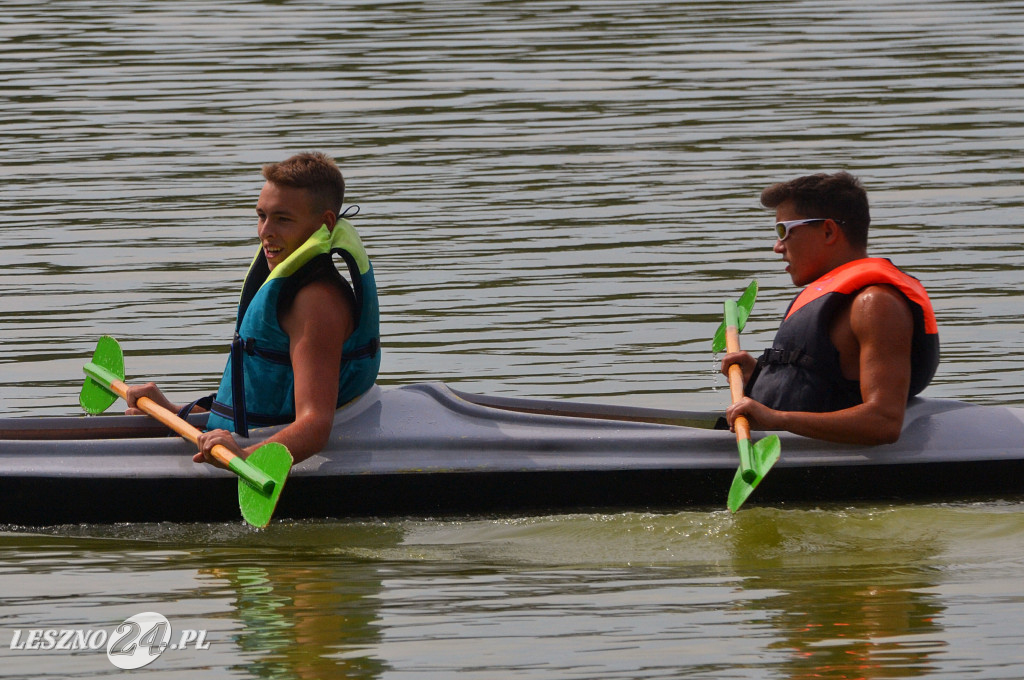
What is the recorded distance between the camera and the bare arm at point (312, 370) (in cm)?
523

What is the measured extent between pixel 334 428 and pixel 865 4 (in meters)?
16.8

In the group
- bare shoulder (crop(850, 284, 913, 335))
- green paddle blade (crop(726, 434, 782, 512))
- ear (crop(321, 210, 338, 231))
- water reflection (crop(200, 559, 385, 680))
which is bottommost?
water reflection (crop(200, 559, 385, 680))

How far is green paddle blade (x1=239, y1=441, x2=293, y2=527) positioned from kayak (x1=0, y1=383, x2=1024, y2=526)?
0.34 meters

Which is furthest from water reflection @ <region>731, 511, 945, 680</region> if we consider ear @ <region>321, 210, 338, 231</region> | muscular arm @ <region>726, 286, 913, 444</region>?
ear @ <region>321, 210, 338, 231</region>

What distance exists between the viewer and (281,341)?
5.39m

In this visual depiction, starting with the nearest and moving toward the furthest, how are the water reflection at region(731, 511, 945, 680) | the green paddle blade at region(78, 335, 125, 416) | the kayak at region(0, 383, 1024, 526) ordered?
1. the water reflection at region(731, 511, 945, 680)
2. the kayak at region(0, 383, 1024, 526)
3. the green paddle blade at region(78, 335, 125, 416)

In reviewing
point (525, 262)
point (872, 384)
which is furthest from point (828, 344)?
point (525, 262)

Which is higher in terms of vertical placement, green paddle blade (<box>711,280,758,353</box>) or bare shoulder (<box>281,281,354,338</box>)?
bare shoulder (<box>281,281,354,338</box>)

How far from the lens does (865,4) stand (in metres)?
21.2

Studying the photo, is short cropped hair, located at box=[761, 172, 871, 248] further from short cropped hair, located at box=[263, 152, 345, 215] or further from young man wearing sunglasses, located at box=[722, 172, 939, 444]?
short cropped hair, located at box=[263, 152, 345, 215]

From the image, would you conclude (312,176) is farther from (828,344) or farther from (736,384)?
(828,344)

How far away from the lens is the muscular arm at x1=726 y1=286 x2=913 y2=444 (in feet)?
17.5

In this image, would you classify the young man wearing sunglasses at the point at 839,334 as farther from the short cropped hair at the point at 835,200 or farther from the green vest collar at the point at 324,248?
the green vest collar at the point at 324,248

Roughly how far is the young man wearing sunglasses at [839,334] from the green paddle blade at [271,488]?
1.35 metres
